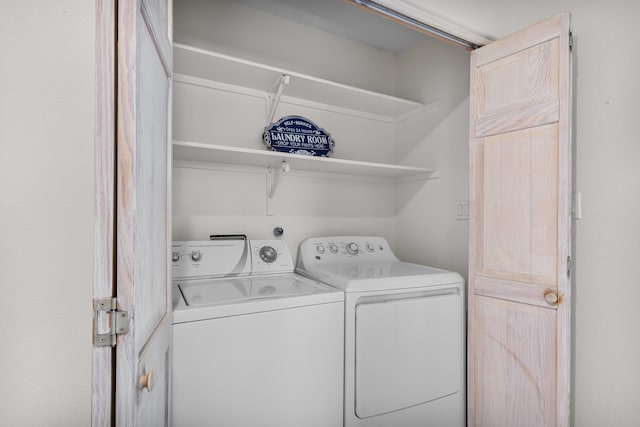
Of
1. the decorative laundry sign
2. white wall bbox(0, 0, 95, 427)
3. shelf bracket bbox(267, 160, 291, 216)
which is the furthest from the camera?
shelf bracket bbox(267, 160, 291, 216)

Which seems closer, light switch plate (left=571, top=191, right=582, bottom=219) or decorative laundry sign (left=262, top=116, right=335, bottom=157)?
light switch plate (left=571, top=191, right=582, bottom=219)

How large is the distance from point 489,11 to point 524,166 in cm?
87

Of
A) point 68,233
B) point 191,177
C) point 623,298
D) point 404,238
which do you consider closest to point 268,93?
point 191,177

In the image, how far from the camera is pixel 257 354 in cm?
127

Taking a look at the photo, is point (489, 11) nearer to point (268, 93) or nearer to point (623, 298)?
point (268, 93)

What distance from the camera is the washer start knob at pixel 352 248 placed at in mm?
2197

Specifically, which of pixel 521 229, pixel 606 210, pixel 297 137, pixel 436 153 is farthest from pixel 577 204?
pixel 297 137

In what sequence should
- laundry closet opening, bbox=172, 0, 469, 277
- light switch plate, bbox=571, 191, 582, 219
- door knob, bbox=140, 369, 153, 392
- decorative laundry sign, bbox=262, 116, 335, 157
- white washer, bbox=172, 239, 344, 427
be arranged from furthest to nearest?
decorative laundry sign, bbox=262, 116, 335, 157 → laundry closet opening, bbox=172, 0, 469, 277 → light switch plate, bbox=571, 191, 582, 219 → white washer, bbox=172, 239, 344, 427 → door knob, bbox=140, 369, 153, 392

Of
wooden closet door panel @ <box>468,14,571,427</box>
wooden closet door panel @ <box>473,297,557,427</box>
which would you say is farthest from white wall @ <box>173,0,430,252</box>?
wooden closet door panel @ <box>473,297,557,427</box>

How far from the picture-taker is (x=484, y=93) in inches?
63.4

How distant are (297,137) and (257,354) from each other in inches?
52.2

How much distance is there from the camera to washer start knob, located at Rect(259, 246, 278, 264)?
6.32 feet

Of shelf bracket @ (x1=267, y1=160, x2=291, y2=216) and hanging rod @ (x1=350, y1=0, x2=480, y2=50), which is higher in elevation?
hanging rod @ (x1=350, y1=0, x2=480, y2=50)

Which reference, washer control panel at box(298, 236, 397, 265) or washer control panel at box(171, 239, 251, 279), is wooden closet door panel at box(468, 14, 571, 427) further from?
washer control panel at box(171, 239, 251, 279)
